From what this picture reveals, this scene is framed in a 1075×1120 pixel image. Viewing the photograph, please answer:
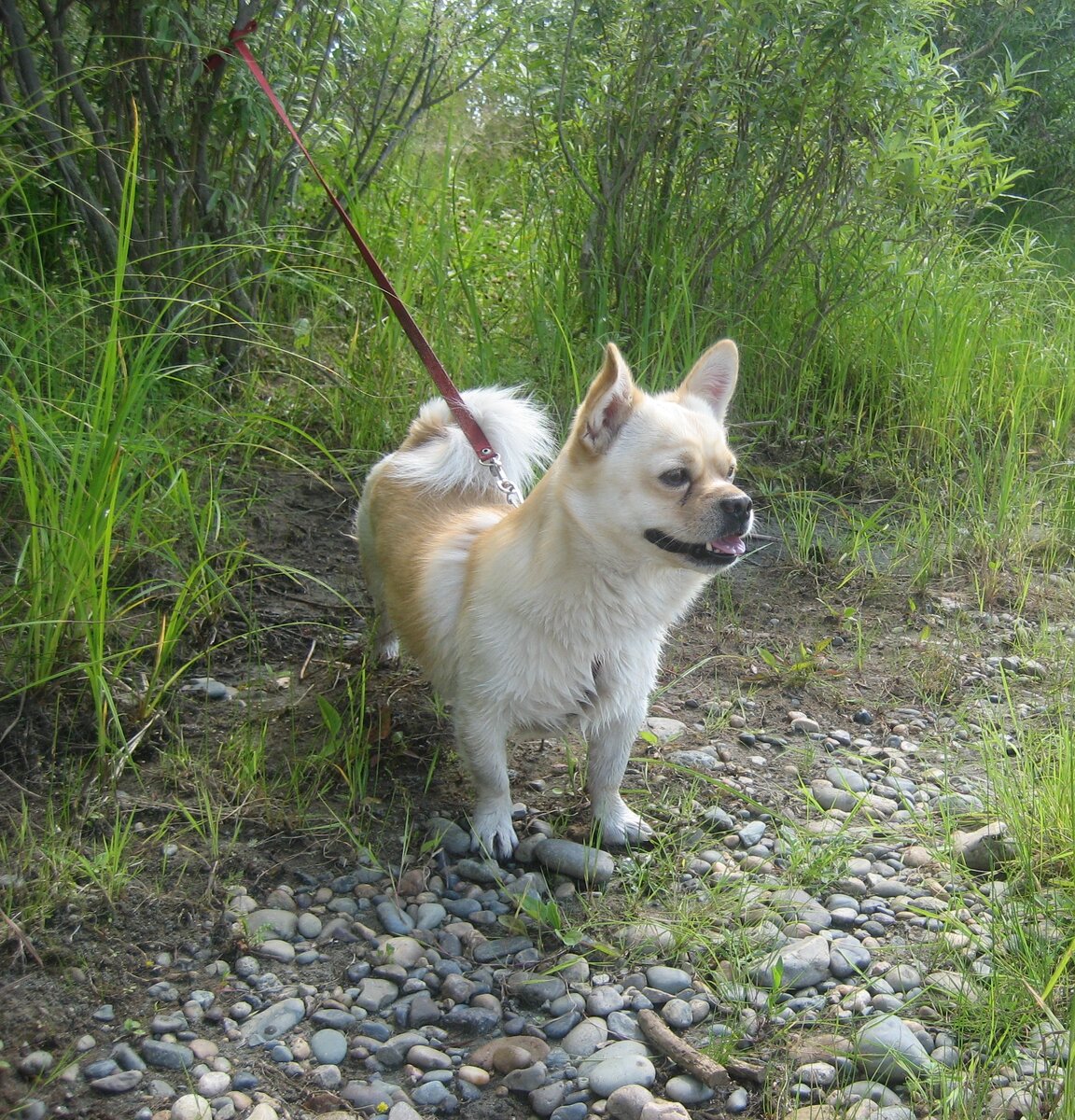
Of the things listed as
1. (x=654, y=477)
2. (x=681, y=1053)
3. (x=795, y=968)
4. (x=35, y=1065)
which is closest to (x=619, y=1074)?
(x=681, y=1053)

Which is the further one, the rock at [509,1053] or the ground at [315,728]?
the ground at [315,728]

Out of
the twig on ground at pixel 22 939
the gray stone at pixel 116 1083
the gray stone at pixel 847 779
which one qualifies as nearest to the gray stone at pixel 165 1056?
the gray stone at pixel 116 1083

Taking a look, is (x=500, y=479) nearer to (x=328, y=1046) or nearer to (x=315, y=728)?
(x=315, y=728)

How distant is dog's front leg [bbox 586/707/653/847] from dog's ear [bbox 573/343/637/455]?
2.14ft

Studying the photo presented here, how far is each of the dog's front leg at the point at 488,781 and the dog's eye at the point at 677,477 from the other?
2.25 feet

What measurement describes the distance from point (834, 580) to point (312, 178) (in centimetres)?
251

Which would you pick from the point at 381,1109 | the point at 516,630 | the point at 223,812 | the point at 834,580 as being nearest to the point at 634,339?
the point at 834,580

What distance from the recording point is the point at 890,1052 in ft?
6.08

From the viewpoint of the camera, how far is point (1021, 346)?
5070mm

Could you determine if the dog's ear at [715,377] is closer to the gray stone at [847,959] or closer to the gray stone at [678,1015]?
the gray stone at [847,959]

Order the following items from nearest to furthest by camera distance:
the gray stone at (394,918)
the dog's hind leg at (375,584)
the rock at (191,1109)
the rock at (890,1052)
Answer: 1. the rock at (191,1109)
2. the rock at (890,1052)
3. the gray stone at (394,918)
4. the dog's hind leg at (375,584)

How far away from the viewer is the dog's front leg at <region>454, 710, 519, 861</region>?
2.57 m

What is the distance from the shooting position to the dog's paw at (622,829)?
262 centimetres

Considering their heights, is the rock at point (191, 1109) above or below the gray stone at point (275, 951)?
above
